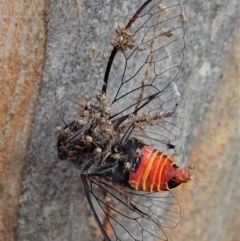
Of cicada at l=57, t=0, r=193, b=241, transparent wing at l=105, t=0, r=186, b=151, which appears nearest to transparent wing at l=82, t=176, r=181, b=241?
cicada at l=57, t=0, r=193, b=241

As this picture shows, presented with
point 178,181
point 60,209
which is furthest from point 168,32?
point 60,209

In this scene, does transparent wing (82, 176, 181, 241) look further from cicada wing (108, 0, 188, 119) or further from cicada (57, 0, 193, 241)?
cicada wing (108, 0, 188, 119)

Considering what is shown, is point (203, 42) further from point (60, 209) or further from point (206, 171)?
point (60, 209)

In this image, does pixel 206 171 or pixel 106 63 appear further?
pixel 206 171

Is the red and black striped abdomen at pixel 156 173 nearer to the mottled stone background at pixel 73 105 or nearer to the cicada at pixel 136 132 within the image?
the cicada at pixel 136 132

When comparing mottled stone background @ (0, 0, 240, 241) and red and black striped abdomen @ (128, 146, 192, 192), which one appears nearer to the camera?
mottled stone background @ (0, 0, 240, 241)

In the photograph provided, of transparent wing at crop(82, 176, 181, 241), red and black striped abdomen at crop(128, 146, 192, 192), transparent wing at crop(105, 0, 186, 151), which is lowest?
transparent wing at crop(82, 176, 181, 241)

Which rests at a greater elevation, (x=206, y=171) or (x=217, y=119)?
(x=217, y=119)

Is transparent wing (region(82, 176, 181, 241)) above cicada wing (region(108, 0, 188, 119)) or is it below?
below
